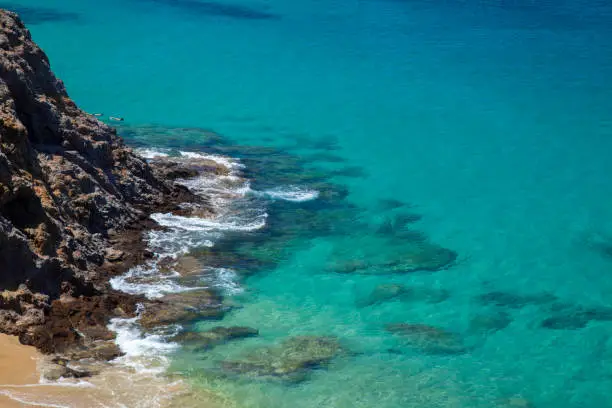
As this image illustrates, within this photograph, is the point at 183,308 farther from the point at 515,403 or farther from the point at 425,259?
the point at 425,259

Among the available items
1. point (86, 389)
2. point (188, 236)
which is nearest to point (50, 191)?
point (188, 236)

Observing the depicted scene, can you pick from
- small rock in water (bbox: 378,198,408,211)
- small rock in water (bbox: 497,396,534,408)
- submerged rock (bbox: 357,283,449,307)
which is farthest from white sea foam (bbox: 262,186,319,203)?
small rock in water (bbox: 497,396,534,408)

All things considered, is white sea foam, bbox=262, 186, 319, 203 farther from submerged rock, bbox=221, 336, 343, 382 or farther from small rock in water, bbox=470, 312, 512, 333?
submerged rock, bbox=221, 336, 343, 382

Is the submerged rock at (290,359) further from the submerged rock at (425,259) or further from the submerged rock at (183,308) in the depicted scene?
the submerged rock at (425,259)

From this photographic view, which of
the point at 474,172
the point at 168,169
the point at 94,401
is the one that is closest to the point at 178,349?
the point at 94,401

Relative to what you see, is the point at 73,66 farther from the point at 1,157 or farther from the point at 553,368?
the point at 553,368
